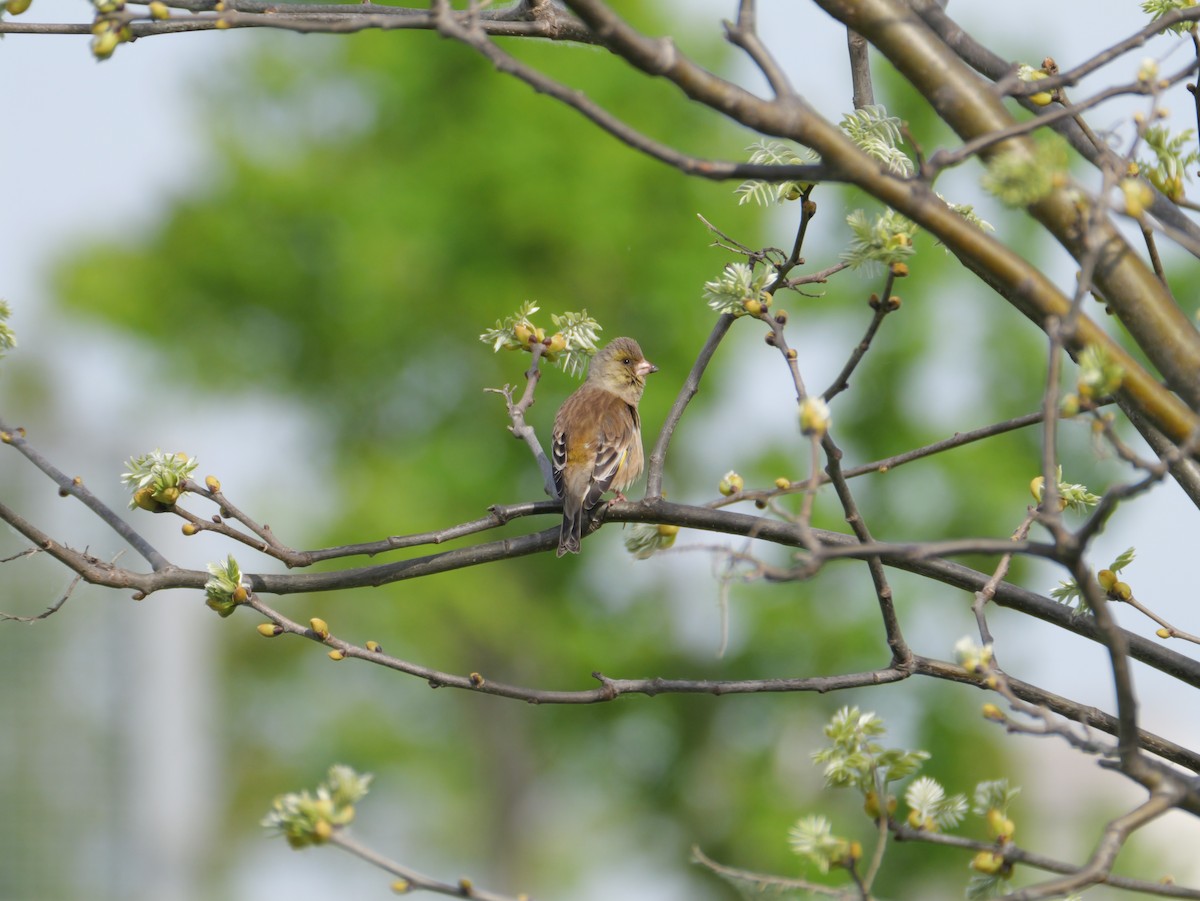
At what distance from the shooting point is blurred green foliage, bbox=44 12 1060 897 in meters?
15.4

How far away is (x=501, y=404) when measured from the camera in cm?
1560

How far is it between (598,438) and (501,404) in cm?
1017

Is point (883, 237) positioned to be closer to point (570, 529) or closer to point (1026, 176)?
point (1026, 176)

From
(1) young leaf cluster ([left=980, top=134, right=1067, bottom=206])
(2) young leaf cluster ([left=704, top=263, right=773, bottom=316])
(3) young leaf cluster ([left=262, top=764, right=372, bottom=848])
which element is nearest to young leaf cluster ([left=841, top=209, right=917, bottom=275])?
(2) young leaf cluster ([left=704, top=263, right=773, bottom=316])

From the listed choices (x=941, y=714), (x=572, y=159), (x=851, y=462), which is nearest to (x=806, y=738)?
(x=941, y=714)

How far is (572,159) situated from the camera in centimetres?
1681

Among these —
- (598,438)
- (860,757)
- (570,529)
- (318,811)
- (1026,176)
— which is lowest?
(318,811)

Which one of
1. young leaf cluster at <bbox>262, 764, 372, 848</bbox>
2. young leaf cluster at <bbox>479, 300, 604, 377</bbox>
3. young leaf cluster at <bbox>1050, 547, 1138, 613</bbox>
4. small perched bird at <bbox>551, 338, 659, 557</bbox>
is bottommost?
young leaf cluster at <bbox>262, 764, 372, 848</bbox>

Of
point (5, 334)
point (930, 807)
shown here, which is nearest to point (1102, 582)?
point (930, 807)

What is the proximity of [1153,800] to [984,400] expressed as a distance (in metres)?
14.3

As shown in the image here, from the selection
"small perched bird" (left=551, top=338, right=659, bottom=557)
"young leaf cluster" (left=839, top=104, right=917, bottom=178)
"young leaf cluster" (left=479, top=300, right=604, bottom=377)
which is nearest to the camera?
"young leaf cluster" (left=839, top=104, right=917, bottom=178)

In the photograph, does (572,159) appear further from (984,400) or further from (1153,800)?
(1153,800)

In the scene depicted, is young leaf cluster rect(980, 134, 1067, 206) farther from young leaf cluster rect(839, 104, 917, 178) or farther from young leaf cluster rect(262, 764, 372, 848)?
young leaf cluster rect(262, 764, 372, 848)

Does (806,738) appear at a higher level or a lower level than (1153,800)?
higher
